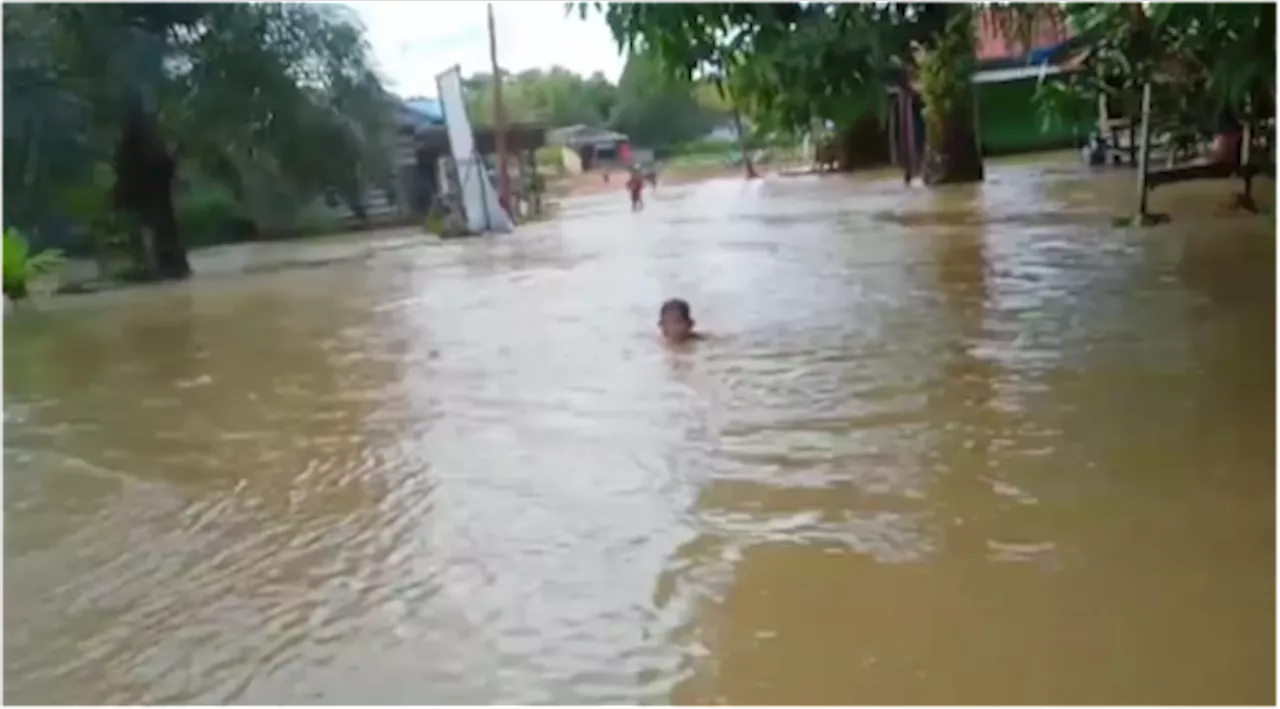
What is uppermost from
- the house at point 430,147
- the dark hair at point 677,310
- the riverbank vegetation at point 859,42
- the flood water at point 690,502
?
the riverbank vegetation at point 859,42

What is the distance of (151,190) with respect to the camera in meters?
7.65

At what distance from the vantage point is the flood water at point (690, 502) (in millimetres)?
1861

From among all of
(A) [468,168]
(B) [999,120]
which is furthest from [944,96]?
(B) [999,120]

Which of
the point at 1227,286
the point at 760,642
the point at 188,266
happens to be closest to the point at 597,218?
the point at 188,266

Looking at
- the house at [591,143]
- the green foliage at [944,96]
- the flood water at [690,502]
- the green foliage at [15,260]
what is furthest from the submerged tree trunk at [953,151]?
the green foliage at [15,260]

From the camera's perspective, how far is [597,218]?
10.8 metres

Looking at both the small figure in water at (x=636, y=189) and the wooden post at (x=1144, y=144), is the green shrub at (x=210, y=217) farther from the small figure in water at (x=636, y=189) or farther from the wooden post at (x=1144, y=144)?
the wooden post at (x=1144, y=144)

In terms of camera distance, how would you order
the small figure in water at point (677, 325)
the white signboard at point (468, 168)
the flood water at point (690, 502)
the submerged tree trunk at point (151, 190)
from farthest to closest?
the white signboard at point (468, 168) < the submerged tree trunk at point (151, 190) < the small figure in water at point (677, 325) < the flood water at point (690, 502)

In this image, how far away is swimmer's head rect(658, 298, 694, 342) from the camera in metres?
4.24

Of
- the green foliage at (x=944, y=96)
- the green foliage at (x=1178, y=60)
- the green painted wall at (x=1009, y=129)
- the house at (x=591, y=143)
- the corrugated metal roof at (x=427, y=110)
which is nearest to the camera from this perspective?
the green foliage at (x=1178, y=60)

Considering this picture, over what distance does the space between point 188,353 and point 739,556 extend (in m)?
3.25

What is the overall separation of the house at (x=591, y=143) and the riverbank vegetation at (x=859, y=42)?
8.63 meters

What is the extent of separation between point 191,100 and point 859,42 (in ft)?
19.1

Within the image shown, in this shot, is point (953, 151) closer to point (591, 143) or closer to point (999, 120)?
point (999, 120)
